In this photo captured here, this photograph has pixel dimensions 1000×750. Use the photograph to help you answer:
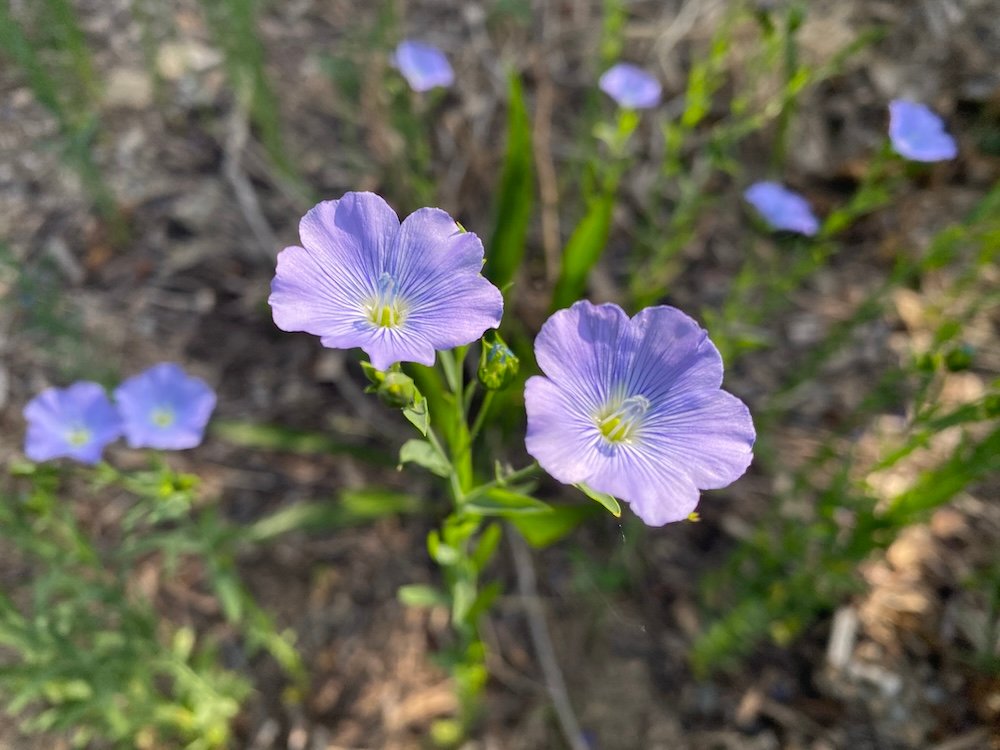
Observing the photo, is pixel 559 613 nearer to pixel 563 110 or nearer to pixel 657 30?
pixel 563 110

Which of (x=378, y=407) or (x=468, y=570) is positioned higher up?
(x=468, y=570)

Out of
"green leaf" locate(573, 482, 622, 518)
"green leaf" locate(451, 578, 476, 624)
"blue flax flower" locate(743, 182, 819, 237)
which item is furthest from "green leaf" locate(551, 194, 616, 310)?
"green leaf" locate(573, 482, 622, 518)

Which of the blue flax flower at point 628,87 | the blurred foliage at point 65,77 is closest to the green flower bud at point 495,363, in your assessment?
the blue flax flower at point 628,87

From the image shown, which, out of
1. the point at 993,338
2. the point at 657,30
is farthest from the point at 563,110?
the point at 993,338

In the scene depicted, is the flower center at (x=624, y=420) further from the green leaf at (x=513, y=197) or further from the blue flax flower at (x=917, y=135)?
the blue flax flower at (x=917, y=135)

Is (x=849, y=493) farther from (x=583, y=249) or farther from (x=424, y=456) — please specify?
(x=424, y=456)
